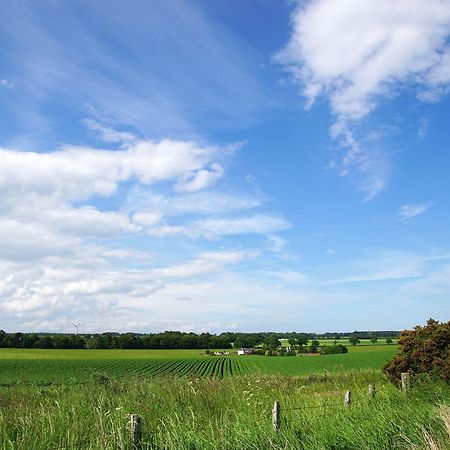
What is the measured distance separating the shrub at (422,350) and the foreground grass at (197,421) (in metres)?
7.75

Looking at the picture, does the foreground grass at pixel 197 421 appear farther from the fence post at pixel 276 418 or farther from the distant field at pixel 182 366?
the distant field at pixel 182 366

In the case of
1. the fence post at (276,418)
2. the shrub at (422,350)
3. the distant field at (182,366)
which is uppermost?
the shrub at (422,350)

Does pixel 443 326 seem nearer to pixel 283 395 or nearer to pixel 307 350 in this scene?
pixel 283 395

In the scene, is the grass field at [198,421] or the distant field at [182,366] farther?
the distant field at [182,366]

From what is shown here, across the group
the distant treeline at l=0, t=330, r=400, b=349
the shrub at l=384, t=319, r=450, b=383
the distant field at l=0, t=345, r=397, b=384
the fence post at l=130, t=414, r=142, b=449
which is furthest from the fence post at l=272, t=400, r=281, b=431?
the distant treeline at l=0, t=330, r=400, b=349

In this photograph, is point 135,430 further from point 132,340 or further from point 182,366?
point 132,340

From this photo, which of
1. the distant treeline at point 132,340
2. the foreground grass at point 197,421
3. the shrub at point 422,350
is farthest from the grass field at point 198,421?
the distant treeline at point 132,340

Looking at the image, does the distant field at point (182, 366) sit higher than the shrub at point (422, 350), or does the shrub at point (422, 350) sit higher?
the shrub at point (422, 350)

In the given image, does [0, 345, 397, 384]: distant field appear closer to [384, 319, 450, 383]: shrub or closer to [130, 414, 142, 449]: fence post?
[384, 319, 450, 383]: shrub

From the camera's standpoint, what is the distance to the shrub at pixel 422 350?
1786 cm

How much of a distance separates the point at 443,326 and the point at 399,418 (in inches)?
470

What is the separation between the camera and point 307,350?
10544 centimetres

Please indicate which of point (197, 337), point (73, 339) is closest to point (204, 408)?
point (73, 339)

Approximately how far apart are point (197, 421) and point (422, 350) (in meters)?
13.1
